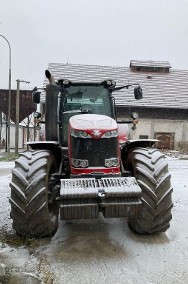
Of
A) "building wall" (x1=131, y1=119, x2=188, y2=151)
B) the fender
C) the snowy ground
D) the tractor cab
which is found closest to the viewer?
the snowy ground

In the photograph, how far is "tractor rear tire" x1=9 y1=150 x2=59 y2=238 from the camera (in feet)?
12.9

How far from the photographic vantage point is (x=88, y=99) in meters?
5.75

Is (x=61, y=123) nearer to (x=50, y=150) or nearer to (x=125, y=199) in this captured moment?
(x=50, y=150)

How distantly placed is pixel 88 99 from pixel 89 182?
6.89 ft

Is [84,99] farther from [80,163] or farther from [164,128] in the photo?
[164,128]

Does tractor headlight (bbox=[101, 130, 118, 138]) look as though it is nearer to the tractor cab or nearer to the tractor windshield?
the tractor cab

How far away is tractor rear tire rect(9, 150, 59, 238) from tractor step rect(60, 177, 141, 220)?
330 mm

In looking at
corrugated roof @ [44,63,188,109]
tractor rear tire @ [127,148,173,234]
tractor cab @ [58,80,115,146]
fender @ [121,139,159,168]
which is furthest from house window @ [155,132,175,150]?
tractor rear tire @ [127,148,173,234]

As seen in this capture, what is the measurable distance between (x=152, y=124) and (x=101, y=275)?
21.7 m

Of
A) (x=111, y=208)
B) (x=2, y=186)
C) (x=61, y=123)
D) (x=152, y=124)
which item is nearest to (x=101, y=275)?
(x=111, y=208)

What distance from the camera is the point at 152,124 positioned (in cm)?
2466

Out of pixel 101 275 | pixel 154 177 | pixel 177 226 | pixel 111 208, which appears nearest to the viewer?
pixel 101 275

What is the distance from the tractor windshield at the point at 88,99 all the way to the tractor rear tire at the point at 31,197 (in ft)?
5.39

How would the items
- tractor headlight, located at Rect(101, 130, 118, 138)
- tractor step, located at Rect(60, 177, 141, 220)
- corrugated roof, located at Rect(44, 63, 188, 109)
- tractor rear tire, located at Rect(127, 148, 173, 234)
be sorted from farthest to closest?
corrugated roof, located at Rect(44, 63, 188, 109) < tractor headlight, located at Rect(101, 130, 118, 138) < tractor rear tire, located at Rect(127, 148, 173, 234) < tractor step, located at Rect(60, 177, 141, 220)
